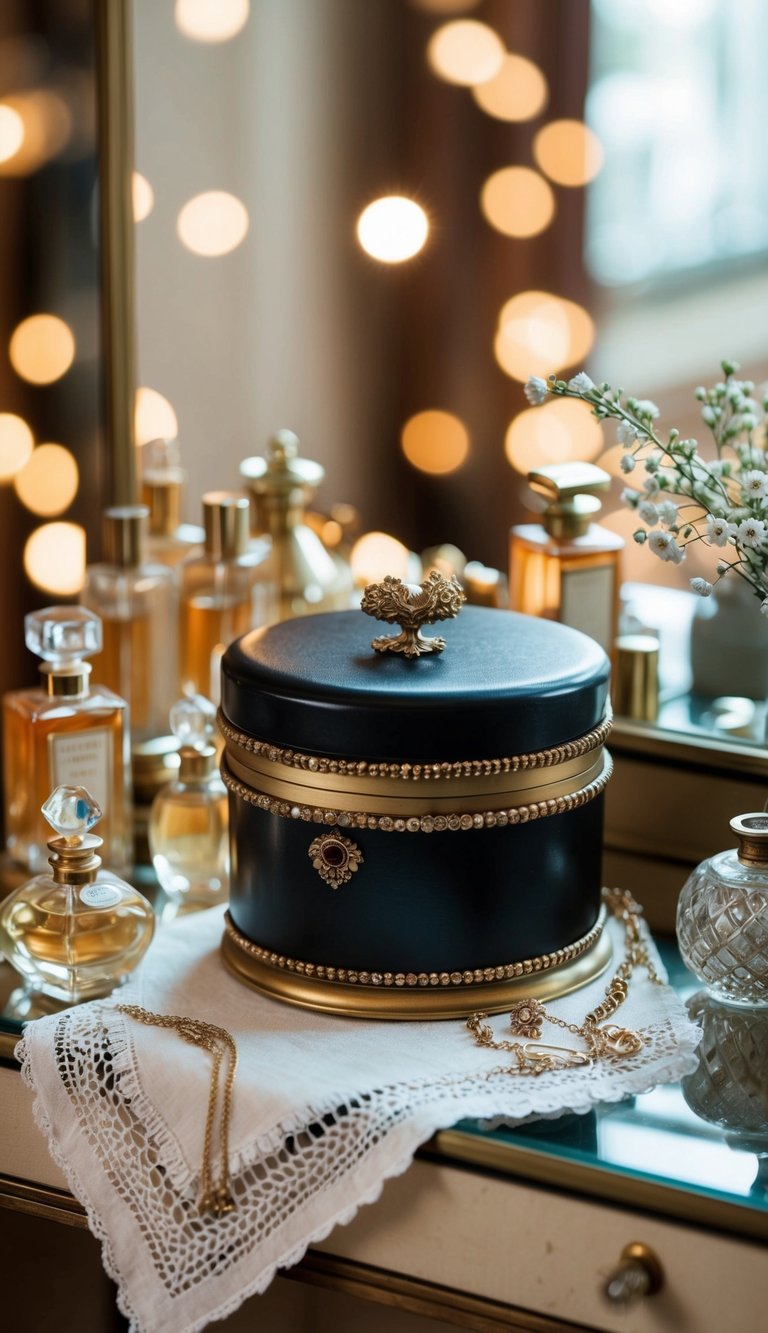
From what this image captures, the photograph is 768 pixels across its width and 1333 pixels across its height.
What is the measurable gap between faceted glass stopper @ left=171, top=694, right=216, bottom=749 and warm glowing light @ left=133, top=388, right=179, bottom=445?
0.90ft

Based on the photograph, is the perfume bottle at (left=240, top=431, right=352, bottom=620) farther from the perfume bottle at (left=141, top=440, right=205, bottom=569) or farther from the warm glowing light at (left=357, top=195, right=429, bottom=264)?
the warm glowing light at (left=357, top=195, right=429, bottom=264)

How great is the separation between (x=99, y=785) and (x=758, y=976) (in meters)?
0.38

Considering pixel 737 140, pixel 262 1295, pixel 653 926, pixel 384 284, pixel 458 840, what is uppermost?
pixel 737 140

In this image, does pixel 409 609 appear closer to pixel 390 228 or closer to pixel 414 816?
pixel 414 816

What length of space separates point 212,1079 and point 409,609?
24cm

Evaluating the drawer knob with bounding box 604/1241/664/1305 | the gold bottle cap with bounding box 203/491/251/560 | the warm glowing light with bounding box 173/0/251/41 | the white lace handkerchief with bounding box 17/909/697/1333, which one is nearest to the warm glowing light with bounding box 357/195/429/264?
the warm glowing light with bounding box 173/0/251/41

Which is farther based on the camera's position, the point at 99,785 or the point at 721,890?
the point at 99,785

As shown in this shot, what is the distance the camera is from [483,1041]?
720 millimetres

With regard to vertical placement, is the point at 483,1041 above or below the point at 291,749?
below

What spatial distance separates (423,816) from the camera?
0.71 m

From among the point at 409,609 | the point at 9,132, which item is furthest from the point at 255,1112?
the point at 9,132

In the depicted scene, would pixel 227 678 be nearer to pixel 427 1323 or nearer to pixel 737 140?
pixel 427 1323

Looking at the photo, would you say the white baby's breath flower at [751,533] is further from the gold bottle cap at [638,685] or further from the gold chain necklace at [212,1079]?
the gold chain necklace at [212,1079]

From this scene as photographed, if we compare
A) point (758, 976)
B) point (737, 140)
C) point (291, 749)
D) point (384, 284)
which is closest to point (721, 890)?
point (758, 976)
